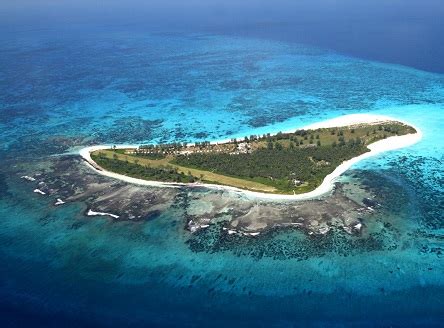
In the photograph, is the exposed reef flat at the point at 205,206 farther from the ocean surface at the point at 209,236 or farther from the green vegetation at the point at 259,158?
the green vegetation at the point at 259,158

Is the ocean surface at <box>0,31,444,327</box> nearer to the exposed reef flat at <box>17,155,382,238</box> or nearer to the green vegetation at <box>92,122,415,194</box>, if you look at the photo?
the exposed reef flat at <box>17,155,382,238</box>

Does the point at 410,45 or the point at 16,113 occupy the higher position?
the point at 410,45

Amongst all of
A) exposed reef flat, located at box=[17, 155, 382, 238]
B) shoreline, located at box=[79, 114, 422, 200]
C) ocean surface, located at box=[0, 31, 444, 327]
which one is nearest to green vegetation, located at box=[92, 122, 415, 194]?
shoreline, located at box=[79, 114, 422, 200]

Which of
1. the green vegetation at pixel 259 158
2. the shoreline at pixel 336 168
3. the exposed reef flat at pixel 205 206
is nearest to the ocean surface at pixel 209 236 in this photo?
the exposed reef flat at pixel 205 206

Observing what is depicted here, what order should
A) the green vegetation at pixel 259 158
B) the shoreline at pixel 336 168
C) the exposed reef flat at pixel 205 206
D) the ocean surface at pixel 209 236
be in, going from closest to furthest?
the ocean surface at pixel 209 236 → the exposed reef flat at pixel 205 206 → the shoreline at pixel 336 168 → the green vegetation at pixel 259 158

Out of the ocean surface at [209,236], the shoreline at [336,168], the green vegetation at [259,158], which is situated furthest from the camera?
the green vegetation at [259,158]

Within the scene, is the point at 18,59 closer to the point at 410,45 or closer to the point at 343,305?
the point at 410,45

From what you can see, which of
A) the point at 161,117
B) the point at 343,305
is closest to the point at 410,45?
the point at 161,117

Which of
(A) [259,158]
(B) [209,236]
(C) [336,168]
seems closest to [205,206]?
(B) [209,236]
